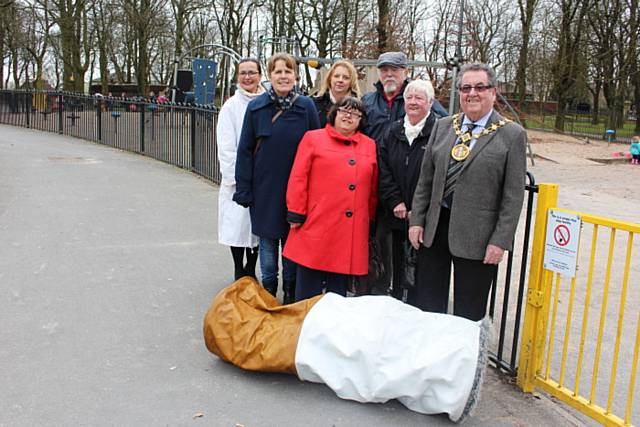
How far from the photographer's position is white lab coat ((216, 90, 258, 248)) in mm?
5391

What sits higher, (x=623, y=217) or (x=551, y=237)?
(x=551, y=237)

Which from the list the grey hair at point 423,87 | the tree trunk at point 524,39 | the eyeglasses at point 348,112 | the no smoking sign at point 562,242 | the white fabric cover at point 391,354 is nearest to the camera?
the white fabric cover at point 391,354

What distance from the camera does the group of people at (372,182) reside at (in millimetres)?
3854

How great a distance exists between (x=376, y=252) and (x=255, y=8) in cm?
4217

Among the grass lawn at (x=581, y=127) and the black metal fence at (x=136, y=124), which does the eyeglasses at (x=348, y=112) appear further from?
the grass lawn at (x=581, y=127)

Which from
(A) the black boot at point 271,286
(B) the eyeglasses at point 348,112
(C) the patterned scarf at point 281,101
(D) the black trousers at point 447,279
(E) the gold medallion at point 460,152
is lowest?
(A) the black boot at point 271,286

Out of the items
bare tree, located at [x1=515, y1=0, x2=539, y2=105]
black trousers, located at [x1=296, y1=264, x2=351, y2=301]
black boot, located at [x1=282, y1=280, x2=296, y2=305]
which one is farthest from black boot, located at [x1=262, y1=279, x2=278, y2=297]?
bare tree, located at [x1=515, y1=0, x2=539, y2=105]

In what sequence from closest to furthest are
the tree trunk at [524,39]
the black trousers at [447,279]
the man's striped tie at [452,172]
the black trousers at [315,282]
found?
the man's striped tie at [452,172], the black trousers at [447,279], the black trousers at [315,282], the tree trunk at [524,39]

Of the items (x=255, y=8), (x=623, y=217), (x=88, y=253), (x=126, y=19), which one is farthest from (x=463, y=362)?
(x=255, y=8)

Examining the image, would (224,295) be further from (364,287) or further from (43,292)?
(43,292)

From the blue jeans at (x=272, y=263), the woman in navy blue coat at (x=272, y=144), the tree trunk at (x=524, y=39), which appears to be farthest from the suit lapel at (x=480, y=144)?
the tree trunk at (x=524, y=39)

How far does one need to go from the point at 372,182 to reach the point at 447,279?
0.87 meters

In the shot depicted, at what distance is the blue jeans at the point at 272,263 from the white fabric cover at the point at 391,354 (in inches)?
52.5

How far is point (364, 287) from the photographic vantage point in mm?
4984
